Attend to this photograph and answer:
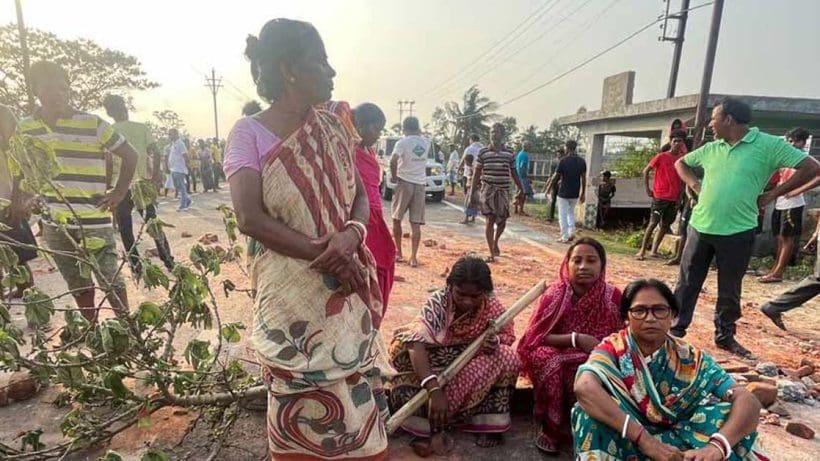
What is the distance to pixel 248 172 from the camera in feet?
4.53

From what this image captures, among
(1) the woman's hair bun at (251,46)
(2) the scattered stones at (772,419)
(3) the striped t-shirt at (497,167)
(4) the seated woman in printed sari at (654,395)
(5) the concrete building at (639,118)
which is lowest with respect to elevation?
(2) the scattered stones at (772,419)

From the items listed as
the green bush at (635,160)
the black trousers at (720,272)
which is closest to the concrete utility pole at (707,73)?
the green bush at (635,160)

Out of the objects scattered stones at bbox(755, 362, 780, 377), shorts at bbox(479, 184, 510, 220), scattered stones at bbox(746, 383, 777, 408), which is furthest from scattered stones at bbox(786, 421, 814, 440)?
shorts at bbox(479, 184, 510, 220)

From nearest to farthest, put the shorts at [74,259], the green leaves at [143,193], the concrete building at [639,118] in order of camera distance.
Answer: the green leaves at [143,193] < the shorts at [74,259] < the concrete building at [639,118]

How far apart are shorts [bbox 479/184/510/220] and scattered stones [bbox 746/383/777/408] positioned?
388cm

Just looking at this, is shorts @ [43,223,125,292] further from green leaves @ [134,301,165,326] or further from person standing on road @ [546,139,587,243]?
person standing on road @ [546,139,587,243]

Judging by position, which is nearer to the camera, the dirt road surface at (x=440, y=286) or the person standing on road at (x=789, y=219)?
the dirt road surface at (x=440, y=286)

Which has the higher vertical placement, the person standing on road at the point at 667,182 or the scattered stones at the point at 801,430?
the person standing on road at the point at 667,182

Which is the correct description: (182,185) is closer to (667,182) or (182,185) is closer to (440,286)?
(440,286)

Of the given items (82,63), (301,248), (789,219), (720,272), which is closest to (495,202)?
(720,272)

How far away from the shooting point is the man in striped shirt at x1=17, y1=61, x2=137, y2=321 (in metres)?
2.63

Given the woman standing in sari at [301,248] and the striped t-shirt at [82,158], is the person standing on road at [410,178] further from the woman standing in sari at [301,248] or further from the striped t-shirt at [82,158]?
the woman standing in sari at [301,248]

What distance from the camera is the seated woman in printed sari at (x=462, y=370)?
242cm

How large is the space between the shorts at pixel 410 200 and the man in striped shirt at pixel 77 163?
134 inches
